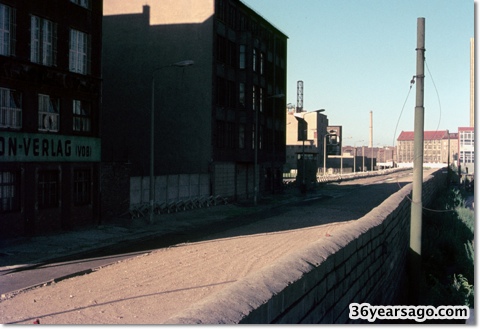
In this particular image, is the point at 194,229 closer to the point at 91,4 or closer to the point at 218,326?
the point at 91,4

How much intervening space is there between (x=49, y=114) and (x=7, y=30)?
4.30m

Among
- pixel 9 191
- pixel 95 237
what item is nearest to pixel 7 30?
pixel 9 191

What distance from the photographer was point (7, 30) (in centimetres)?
2356

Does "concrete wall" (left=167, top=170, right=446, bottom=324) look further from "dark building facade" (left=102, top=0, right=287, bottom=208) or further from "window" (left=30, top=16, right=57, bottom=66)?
"dark building facade" (left=102, top=0, right=287, bottom=208)

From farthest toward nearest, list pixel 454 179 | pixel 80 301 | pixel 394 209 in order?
pixel 454 179, pixel 394 209, pixel 80 301

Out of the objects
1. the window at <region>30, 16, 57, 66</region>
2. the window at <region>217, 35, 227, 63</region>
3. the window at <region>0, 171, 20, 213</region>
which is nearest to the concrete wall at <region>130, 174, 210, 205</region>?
the window at <region>0, 171, 20, 213</region>

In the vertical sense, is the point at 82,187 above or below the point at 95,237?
above

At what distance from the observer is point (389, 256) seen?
1478cm

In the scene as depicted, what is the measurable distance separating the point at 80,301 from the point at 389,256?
26.7 feet

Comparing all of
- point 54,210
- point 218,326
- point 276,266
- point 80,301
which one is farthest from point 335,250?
point 54,210

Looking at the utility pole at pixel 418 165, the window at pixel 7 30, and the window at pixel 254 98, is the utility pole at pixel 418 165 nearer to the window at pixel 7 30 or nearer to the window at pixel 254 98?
the window at pixel 7 30

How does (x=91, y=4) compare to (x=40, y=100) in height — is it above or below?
above

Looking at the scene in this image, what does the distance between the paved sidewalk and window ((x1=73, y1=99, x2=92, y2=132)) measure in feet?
17.1

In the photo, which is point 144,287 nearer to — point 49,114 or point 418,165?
point 418,165
